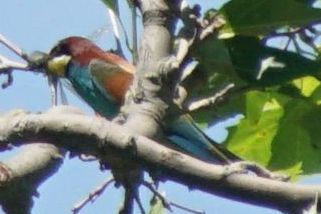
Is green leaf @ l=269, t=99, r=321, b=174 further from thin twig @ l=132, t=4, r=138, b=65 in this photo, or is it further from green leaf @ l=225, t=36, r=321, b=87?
thin twig @ l=132, t=4, r=138, b=65

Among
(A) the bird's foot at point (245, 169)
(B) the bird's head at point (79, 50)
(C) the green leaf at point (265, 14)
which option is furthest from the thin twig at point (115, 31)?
(B) the bird's head at point (79, 50)

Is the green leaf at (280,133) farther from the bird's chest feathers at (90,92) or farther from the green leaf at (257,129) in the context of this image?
the bird's chest feathers at (90,92)

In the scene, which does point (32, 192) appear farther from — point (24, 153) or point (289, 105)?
point (289, 105)

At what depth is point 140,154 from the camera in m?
1.34

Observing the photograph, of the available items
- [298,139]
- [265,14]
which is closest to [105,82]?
[298,139]

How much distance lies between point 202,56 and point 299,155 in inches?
14.5

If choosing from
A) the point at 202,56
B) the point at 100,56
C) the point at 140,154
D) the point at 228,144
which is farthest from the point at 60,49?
the point at 140,154

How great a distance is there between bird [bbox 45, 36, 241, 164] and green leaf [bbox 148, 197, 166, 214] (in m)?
0.46

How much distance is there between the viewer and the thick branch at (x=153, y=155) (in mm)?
1305

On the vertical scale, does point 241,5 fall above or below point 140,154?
above

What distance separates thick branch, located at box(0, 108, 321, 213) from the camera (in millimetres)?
1305

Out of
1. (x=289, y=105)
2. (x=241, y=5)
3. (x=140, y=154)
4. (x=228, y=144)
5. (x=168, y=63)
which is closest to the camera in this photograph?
(x=140, y=154)

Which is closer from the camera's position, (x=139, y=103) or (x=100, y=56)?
(x=139, y=103)

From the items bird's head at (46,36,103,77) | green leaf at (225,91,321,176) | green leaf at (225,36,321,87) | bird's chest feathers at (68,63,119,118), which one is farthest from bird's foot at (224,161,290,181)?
bird's head at (46,36,103,77)
